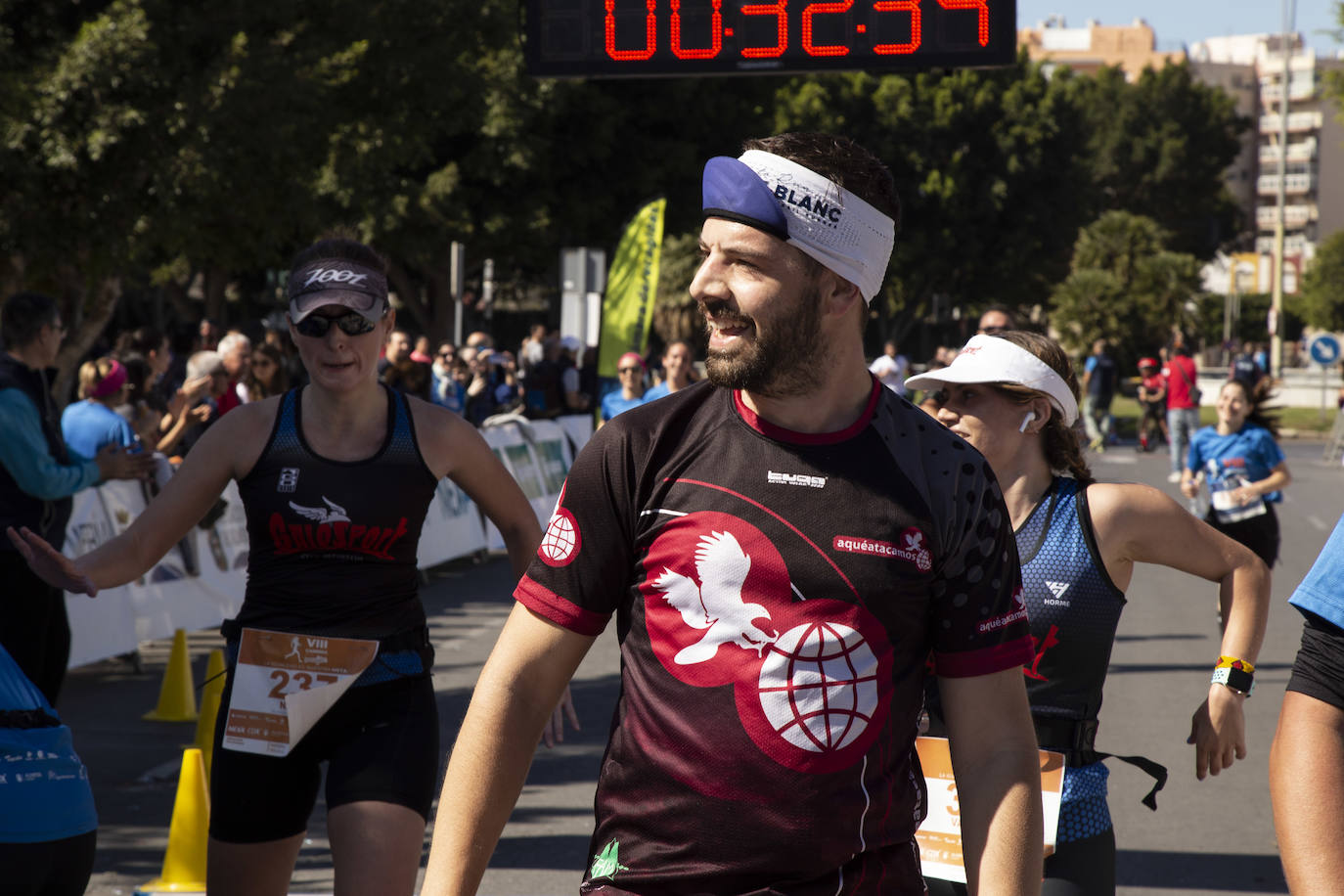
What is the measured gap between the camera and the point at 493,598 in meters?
12.7

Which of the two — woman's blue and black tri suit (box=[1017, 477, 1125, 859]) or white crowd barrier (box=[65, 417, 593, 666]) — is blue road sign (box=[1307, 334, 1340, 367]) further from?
woman's blue and black tri suit (box=[1017, 477, 1125, 859])

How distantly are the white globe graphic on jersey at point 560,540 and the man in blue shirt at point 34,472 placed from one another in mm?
4191

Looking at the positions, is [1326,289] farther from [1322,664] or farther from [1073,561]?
[1322,664]

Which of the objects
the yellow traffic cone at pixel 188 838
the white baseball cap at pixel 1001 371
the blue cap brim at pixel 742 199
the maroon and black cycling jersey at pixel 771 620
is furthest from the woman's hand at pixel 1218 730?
the yellow traffic cone at pixel 188 838

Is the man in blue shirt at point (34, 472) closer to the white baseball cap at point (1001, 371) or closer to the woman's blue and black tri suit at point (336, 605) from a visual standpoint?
the woman's blue and black tri suit at point (336, 605)

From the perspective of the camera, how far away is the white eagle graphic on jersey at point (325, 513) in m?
3.92

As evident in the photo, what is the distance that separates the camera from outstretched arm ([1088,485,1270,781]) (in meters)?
3.64

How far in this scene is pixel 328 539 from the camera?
392 centimetres

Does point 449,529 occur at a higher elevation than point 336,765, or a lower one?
lower

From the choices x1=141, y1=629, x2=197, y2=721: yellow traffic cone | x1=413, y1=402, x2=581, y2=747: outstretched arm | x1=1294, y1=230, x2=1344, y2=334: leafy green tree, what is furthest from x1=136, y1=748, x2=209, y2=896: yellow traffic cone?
x1=1294, y1=230, x2=1344, y2=334: leafy green tree

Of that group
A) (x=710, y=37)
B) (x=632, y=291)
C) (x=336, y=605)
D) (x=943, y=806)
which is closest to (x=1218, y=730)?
(x=943, y=806)

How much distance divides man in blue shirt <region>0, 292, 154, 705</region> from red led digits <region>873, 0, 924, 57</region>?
3646 mm

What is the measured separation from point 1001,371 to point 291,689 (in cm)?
182

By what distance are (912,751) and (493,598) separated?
1043 cm
